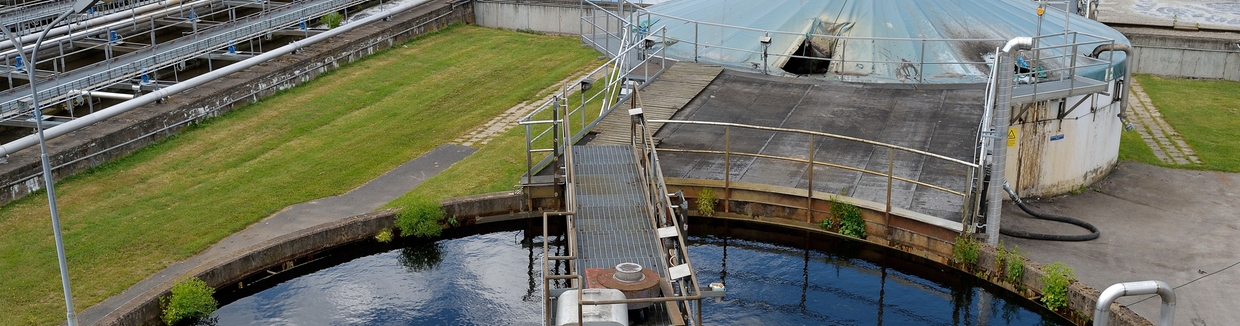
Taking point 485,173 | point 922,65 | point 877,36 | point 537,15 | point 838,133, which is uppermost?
point 877,36

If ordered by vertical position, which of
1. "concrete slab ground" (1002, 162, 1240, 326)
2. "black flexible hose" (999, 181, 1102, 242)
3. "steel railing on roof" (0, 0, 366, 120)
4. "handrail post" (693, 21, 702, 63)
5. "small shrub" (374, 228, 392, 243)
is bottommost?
"small shrub" (374, 228, 392, 243)

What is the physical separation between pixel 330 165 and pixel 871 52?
1277 centimetres

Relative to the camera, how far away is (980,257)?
63.6 feet

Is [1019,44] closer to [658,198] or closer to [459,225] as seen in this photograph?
[658,198]

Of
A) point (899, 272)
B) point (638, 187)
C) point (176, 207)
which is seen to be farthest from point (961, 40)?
point (176, 207)

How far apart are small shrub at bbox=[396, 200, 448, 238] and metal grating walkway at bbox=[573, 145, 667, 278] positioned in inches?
109

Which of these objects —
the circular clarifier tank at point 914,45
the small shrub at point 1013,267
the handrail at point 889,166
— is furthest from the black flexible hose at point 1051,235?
the circular clarifier tank at point 914,45

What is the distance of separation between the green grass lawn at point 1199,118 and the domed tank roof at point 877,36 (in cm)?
246

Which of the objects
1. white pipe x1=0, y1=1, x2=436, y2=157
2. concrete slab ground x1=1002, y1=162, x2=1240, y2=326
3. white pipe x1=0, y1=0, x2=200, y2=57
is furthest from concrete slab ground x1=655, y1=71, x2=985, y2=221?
white pipe x1=0, y1=0, x2=200, y2=57

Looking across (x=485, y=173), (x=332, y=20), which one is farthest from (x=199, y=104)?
(x=332, y=20)

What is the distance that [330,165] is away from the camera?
24.2 meters

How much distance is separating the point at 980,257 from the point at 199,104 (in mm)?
17377

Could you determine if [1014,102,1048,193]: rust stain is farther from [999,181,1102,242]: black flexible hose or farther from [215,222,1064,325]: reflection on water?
[215,222,1064,325]: reflection on water

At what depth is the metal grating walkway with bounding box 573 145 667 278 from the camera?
55.4ft
